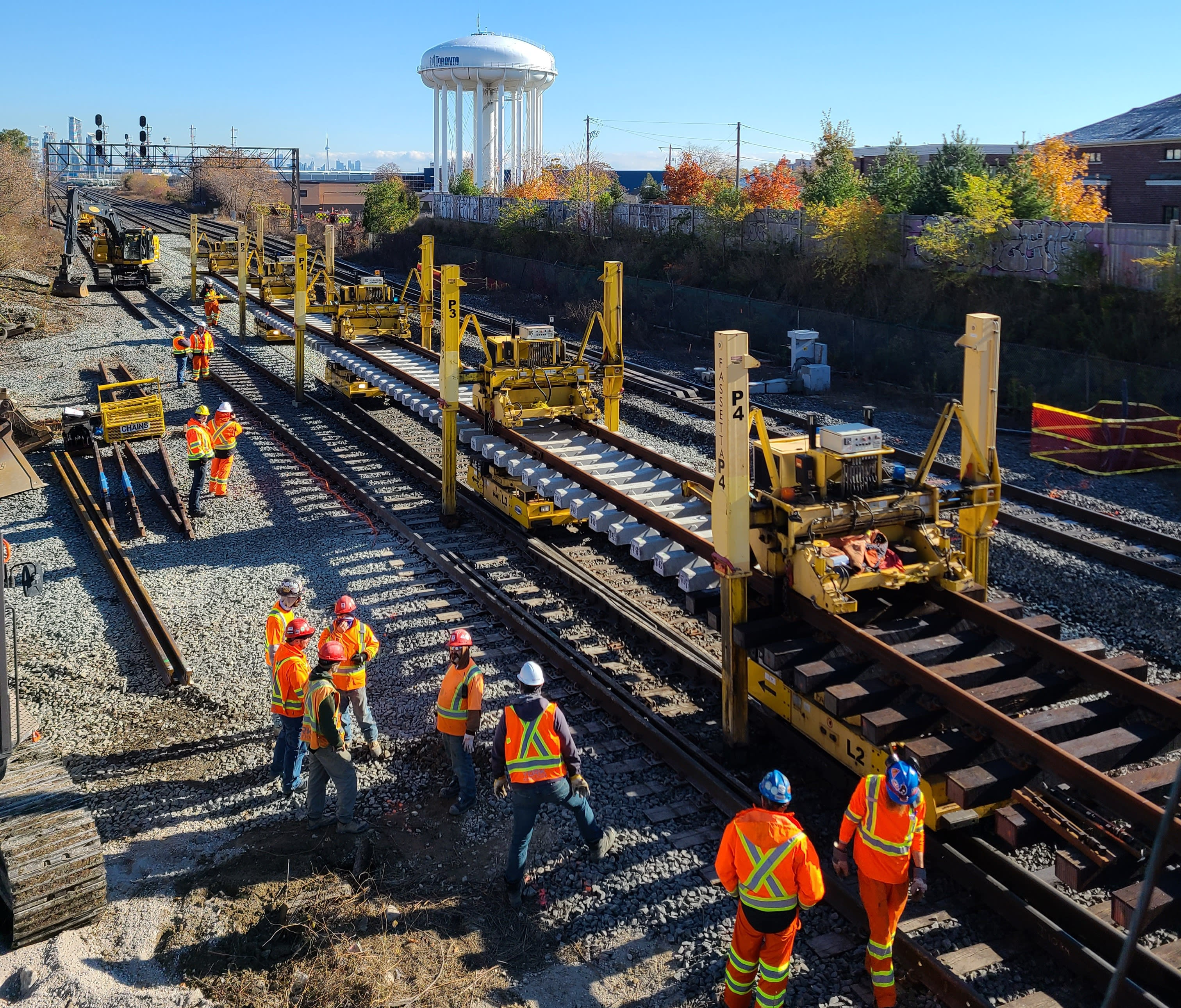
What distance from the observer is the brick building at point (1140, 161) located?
3209 centimetres

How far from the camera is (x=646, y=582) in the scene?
12.6 metres

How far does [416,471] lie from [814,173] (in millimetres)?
22933

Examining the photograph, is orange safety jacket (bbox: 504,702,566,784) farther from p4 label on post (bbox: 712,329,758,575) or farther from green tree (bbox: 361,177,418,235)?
green tree (bbox: 361,177,418,235)

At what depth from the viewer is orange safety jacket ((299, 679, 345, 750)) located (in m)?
7.47

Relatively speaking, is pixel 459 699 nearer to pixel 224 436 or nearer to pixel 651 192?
pixel 224 436

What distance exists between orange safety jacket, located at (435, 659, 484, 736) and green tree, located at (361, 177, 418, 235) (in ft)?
161

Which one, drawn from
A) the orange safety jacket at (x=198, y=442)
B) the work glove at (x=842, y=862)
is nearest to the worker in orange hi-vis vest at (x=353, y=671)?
the work glove at (x=842, y=862)

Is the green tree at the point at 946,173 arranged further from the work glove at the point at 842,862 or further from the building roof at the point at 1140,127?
the work glove at the point at 842,862

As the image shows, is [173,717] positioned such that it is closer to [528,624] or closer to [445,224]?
[528,624]

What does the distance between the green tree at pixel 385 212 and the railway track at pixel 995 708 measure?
49.2 metres

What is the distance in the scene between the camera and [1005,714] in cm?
705

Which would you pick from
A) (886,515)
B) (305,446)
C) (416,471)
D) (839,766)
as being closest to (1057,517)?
(886,515)

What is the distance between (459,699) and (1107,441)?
13333 mm

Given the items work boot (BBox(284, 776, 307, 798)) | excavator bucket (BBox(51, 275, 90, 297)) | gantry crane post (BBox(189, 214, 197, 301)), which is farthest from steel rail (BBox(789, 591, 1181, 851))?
excavator bucket (BBox(51, 275, 90, 297))
